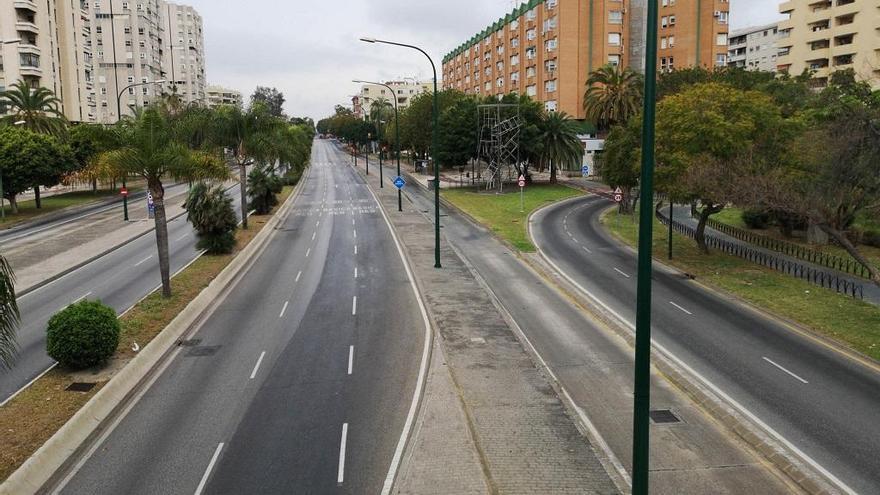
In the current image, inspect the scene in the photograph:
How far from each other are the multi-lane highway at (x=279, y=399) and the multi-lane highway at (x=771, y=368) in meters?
8.05

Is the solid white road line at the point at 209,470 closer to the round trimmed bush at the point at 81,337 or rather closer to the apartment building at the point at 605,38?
the round trimmed bush at the point at 81,337

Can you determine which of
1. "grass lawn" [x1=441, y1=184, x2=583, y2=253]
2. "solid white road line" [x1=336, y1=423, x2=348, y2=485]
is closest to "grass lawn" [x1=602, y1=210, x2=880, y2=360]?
"grass lawn" [x1=441, y1=184, x2=583, y2=253]

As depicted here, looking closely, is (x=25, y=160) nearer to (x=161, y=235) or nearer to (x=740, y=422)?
(x=161, y=235)

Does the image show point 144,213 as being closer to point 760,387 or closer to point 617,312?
point 617,312

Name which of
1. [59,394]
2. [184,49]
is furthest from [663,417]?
[184,49]

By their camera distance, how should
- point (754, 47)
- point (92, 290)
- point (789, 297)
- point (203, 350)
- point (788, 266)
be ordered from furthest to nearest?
point (754, 47) < point (788, 266) < point (92, 290) < point (789, 297) < point (203, 350)

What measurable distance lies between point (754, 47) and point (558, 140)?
303 ft

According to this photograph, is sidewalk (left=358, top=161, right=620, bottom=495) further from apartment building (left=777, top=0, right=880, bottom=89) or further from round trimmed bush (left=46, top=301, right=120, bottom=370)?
apartment building (left=777, top=0, right=880, bottom=89)

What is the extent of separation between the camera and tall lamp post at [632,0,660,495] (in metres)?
9.02

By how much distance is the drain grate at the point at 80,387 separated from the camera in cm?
1598

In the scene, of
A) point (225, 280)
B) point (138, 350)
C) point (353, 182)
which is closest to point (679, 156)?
point (225, 280)

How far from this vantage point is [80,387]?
16188mm

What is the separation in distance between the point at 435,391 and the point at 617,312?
10.6m

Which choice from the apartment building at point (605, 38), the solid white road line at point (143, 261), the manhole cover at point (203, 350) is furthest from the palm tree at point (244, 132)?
the apartment building at point (605, 38)
